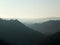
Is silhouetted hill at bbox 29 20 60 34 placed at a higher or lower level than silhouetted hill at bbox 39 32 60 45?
higher

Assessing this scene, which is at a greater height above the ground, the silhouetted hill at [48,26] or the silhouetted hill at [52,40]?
the silhouetted hill at [48,26]

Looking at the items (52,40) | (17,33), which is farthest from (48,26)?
(17,33)

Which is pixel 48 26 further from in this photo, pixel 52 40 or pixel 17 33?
pixel 17 33

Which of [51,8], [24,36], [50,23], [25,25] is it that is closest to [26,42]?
[24,36]

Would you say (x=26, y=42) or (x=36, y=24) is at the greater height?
(x=36, y=24)

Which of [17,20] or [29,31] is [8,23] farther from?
[29,31]
